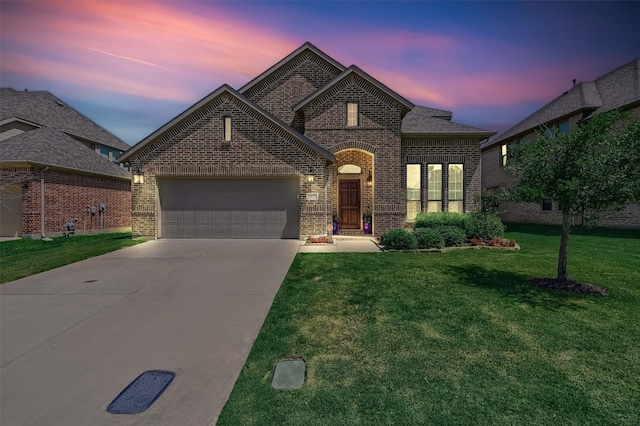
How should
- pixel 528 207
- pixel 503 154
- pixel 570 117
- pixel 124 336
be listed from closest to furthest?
pixel 124 336 → pixel 570 117 → pixel 528 207 → pixel 503 154

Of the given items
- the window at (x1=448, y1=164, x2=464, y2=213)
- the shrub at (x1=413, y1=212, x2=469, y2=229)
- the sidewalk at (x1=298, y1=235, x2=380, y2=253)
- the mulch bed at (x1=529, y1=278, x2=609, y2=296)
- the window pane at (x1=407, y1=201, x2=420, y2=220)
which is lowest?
the mulch bed at (x1=529, y1=278, x2=609, y2=296)

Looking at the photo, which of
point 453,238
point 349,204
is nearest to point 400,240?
point 453,238

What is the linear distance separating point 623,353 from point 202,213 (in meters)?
13.7

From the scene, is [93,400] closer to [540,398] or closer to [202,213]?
[540,398]

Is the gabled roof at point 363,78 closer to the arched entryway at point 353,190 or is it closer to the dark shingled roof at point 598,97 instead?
the arched entryway at point 353,190

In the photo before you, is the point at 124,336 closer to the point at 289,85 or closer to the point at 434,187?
the point at 434,187

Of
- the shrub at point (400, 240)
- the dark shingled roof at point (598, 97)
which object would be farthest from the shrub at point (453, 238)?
the dark shingled roof at point (598, 97)


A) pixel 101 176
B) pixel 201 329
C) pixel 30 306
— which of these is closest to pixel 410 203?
pixel 201 329

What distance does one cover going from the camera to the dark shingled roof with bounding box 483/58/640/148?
60.2 feet

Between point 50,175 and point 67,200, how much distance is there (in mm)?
1582

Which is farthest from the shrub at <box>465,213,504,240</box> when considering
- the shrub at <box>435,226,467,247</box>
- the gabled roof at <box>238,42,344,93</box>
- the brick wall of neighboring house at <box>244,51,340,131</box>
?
the gabled roof at <box>238,42,344,93</box>

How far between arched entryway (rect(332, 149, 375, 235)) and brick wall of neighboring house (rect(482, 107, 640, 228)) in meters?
9.60

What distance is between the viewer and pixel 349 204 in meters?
16.2

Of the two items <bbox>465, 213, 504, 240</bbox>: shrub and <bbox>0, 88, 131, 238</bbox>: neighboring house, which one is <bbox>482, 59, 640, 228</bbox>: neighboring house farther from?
<bbox>0, 88, 131, 238</bbox>: neighboring house
